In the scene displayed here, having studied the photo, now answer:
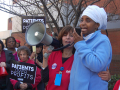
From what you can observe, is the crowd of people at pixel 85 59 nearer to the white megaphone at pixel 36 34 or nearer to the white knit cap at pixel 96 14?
the white knit cap at pixel 96 14

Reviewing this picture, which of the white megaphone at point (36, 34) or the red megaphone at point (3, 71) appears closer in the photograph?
the white megaphone at point (36, 34)

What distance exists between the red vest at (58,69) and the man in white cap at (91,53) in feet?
1.12

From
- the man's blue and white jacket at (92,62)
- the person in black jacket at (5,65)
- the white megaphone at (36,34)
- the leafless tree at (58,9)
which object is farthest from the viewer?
the leafless tree at (58,9)

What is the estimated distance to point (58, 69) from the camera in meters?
2.00

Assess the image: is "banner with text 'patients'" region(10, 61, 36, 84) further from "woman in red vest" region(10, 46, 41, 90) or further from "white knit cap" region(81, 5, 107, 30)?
"white knit cap" region(81, 5, 107, 30)

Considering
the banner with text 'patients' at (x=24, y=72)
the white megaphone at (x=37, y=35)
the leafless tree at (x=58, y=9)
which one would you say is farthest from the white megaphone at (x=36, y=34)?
the leafless tree at (x=58, y=9)

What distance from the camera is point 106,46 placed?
1392mm

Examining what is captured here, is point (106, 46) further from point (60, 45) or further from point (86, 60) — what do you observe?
point (60, 45)

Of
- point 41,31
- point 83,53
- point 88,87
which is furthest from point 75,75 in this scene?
point 41,31

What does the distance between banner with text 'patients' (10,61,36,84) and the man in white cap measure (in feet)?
5.87

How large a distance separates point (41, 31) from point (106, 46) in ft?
3.25

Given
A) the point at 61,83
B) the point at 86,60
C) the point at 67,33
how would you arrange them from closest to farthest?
1. the point at 86,60
2. the point at 61,83
3. the point at 67,33

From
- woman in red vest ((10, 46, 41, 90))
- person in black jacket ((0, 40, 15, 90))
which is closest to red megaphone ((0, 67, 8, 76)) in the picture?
person in black jacket ((0, 40, 15, 90))

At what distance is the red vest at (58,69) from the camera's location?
75.6 inches
